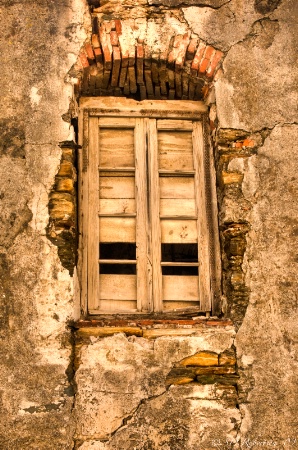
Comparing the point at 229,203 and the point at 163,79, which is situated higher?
the point at 163,79

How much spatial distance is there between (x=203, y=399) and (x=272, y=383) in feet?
1.51

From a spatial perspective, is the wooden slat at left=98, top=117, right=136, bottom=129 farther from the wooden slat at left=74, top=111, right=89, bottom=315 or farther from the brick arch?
the brick arch

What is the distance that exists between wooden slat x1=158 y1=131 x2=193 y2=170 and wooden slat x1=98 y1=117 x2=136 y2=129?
0.24 m

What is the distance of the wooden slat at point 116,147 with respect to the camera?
14.9 feet

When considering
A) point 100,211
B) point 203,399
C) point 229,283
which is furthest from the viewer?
point 100,211

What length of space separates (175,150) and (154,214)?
565 millimetres

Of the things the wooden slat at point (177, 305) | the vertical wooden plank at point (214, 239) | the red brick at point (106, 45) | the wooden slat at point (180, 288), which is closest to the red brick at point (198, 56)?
the vertical wooden plank at point (214, 239)

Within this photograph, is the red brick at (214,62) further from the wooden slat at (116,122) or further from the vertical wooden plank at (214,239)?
the wooden slat at (116,122)

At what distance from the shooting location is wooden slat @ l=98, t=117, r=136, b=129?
15.1ft

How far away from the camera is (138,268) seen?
4.29 m

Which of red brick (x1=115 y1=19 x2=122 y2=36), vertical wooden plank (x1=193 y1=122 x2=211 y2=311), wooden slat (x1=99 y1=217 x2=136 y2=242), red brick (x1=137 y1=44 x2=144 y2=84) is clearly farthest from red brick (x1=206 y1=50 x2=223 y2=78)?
wooden slat (x1=99 y1=217 x2=136 y2=242)

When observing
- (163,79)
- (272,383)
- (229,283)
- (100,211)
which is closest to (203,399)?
(272,383)

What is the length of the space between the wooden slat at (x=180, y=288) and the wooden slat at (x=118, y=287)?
0.22m

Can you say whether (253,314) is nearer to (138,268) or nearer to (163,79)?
(138,268)
